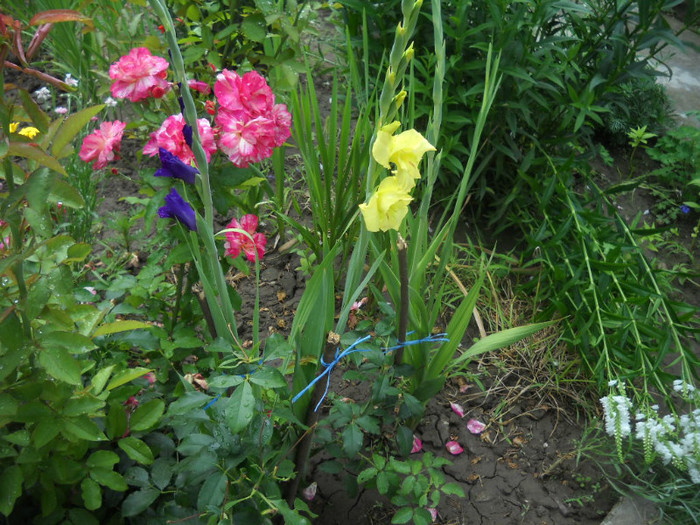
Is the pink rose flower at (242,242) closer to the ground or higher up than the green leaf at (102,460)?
higher up

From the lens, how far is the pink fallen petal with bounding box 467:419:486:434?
6.15 feet

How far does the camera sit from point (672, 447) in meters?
1.63

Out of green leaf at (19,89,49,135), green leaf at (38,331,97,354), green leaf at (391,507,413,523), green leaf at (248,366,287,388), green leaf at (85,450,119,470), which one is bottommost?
green leaf at (391,507,413,523)

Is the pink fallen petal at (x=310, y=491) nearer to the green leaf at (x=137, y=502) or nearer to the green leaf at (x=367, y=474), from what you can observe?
the green leaf at (x=367, y=474)

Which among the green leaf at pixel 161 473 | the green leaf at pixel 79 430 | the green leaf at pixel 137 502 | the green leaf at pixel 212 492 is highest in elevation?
the green leaf at pixel 79 430

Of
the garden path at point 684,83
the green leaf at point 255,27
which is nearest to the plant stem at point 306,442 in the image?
the green leaf at point 255,27

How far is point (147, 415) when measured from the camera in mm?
1315

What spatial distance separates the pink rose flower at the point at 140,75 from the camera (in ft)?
4.51

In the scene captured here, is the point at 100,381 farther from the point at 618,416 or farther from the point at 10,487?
the point at 618,416

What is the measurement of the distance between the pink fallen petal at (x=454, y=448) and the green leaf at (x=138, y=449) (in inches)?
36.2

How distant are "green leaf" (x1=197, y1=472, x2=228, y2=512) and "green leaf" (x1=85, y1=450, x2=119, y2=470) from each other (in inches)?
8.5

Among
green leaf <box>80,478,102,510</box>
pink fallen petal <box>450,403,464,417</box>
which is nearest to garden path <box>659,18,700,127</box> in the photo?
pink fallen petal <box>450,403,464,417</box>

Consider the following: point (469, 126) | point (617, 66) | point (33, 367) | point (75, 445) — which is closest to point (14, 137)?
point (33, 367)

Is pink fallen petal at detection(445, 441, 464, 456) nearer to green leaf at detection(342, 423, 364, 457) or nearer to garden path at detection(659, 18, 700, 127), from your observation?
green leaf at detection(342, 423, 364, 457)
